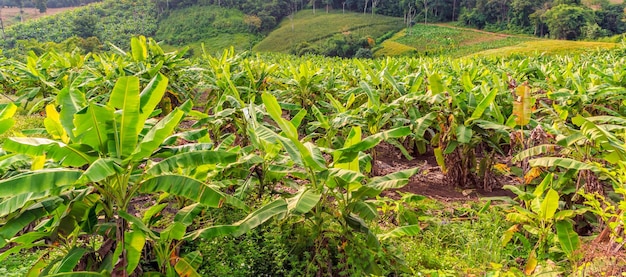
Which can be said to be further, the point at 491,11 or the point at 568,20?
the point at 491,11

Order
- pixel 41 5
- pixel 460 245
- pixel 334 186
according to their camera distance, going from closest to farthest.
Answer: pixel 334 186
pixel 460 245
pixel 41 5

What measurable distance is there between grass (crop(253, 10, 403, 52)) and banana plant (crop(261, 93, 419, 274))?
184 feet

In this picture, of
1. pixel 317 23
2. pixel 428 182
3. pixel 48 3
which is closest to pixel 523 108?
pixel 428 182

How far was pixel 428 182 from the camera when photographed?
17.0 ft

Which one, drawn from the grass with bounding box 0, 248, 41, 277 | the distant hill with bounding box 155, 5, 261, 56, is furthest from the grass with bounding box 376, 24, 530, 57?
the grass with bounding box 0, 248, 41, 277

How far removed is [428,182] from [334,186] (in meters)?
2.77

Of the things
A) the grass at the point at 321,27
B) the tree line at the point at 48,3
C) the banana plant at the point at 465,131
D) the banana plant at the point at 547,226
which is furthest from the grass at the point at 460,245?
the tree line at the point at 48,3

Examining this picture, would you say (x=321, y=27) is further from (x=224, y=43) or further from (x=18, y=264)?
(x=18, y=264)

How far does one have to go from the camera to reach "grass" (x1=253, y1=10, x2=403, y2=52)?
6088cm

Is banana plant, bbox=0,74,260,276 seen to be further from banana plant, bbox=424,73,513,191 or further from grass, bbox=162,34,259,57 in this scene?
grass, bbox=162,34,259,57

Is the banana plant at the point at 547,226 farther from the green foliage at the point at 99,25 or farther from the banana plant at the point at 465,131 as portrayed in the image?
the green foliage at the point at 99,25

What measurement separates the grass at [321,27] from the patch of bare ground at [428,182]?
174ft

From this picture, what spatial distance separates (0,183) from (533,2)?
68.1 m

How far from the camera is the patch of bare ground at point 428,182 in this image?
4.72m
